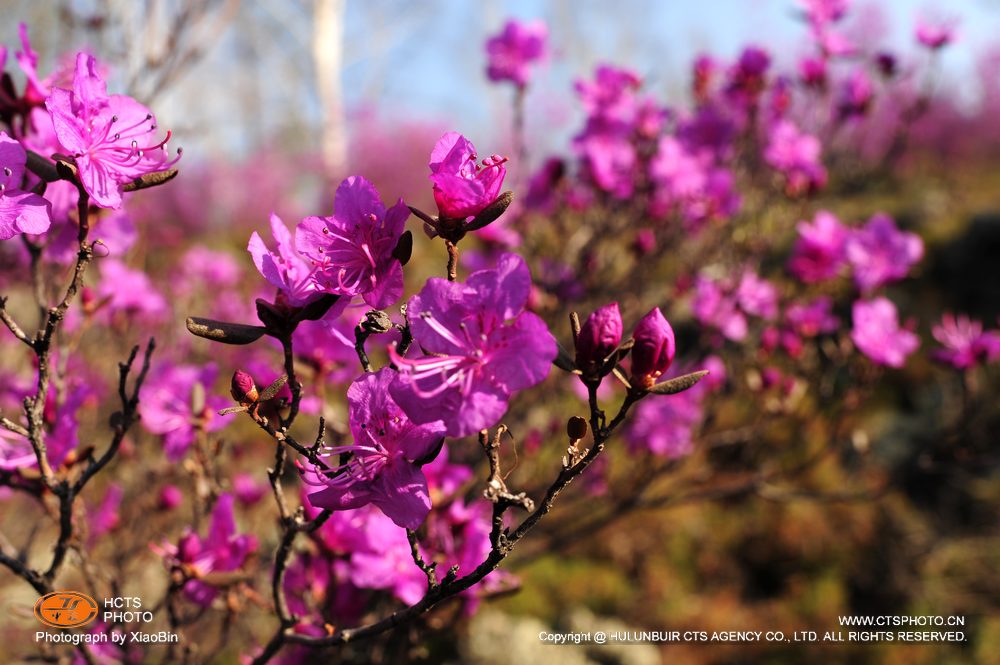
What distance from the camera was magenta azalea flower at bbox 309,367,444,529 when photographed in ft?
2.81

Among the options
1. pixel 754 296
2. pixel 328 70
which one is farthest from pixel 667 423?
pixel 328 70

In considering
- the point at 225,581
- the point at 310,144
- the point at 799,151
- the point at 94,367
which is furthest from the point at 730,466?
the point at 310,144

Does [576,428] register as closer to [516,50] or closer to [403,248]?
[403,248]

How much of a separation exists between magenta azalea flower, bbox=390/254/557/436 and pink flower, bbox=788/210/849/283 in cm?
183

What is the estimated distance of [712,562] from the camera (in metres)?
4.29

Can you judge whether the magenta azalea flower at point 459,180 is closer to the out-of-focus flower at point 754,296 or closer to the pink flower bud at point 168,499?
the pink flower bud at point 168,499

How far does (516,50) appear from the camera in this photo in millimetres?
2520

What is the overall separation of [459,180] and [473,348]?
22cm

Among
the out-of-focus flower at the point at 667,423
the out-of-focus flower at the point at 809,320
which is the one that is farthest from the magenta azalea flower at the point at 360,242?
the out-of-focus flower at the point at 809,320

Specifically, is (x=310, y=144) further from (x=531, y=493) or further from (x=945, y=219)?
(x=531, y=493)

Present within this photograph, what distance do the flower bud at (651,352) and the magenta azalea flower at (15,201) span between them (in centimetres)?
82

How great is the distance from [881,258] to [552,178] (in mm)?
1155

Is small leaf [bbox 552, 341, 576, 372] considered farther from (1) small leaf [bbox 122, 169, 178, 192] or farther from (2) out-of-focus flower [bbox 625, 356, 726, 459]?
(2) out-of-focus flower [bbox 625, 356, 726, 459]

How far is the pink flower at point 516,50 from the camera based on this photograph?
2.50 meters
